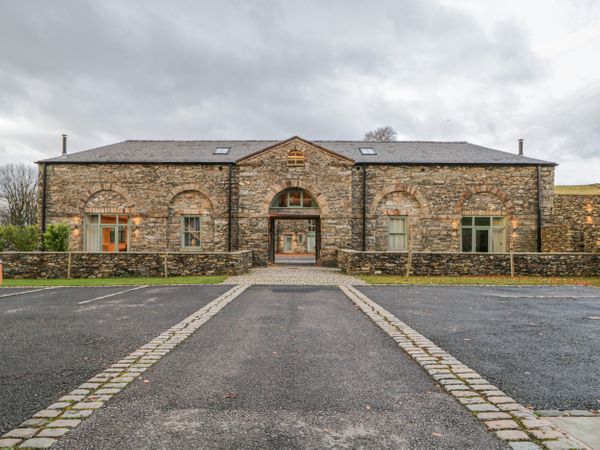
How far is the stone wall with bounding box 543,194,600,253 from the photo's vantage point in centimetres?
1686

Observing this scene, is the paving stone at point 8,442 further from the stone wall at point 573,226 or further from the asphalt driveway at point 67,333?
the stone wall at point 573,226

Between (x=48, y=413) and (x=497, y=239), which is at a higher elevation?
(x=497, y=239)

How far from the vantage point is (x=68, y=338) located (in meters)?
5.55

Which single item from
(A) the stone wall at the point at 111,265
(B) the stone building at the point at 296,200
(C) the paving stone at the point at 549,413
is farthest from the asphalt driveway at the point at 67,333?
(B) the stone building at the point at 296,200

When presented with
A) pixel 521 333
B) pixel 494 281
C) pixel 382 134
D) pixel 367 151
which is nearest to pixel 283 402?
pixel 521 333

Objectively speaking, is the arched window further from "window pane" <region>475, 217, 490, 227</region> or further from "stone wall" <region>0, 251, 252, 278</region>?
"window pane" <region>475, 217, 490, 227</region>

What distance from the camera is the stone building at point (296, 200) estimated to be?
19.9 m

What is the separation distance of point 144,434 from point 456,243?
1984 cm

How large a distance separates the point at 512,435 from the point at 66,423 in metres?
3.30

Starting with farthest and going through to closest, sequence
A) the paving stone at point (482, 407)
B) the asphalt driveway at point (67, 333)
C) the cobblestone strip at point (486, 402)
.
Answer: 1. the asphalt driveway at point (67, 333)
2. the paving stone at point (482, 407)
3. the cobblestone strip at point (486, 402)

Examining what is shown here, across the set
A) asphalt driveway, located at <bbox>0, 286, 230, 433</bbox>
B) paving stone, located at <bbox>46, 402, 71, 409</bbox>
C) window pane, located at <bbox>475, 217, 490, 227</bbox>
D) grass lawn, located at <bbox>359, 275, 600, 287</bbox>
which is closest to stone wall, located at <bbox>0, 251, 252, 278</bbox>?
asphalt driveway, located at <bbox>0, 286, 230, 433</bbox>

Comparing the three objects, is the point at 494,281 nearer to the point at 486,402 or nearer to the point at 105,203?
the point at 486,402

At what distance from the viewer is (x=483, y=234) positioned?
67.4 feet

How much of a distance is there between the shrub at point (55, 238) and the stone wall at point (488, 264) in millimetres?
14595
